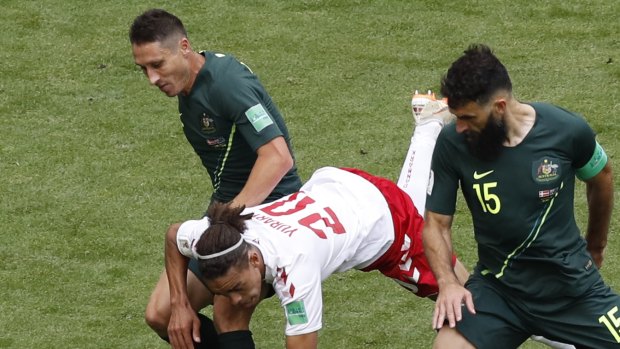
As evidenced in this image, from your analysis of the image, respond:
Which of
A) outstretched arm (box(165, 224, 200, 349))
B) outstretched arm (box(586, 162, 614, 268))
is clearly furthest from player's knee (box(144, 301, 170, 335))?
outstretched arm (box(586, 162, 614, 268))

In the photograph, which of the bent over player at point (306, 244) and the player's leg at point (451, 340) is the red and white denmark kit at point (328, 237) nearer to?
the bent over player at point (306, 244)

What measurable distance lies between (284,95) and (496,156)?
14.3ft

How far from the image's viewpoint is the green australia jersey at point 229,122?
6.40m

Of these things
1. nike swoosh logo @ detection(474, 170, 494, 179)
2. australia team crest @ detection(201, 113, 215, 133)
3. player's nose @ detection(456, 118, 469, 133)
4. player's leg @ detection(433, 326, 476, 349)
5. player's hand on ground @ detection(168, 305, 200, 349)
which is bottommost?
player's hand on ground @ detection(168, 305, 200, 349)

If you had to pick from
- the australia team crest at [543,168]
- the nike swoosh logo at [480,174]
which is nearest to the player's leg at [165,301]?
the nike swoosh logo at [480,174]

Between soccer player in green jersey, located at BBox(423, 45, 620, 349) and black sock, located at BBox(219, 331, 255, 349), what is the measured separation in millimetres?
860

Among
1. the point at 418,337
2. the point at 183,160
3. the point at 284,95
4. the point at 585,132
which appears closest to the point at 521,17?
the point at 284,95

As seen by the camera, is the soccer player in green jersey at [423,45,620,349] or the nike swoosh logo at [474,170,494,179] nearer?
the soccer player in green jersey at [423,45,620,349]

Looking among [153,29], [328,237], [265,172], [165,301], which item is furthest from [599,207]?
[153,29]

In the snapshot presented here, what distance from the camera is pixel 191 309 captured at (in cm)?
621

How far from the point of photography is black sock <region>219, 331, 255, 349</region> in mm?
6133

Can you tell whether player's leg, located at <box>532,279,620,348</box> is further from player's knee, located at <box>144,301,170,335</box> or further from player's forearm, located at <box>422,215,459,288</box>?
player's knee, located at <box>144,301,170,335</box>

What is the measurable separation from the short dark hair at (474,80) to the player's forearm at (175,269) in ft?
4.62

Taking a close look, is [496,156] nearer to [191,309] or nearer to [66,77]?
[191,309]
